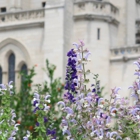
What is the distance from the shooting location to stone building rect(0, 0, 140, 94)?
26.2 m

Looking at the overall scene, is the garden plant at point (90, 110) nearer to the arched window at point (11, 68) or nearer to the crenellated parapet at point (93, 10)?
the crenellated parapet at point (93, 10)

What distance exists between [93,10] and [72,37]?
159 cm

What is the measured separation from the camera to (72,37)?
2669 centimetres

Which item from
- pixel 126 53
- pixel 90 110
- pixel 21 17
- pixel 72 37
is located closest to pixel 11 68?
pixel 21 17

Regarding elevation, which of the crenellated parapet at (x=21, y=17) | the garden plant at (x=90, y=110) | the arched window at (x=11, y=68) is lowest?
the garden plant at (x=90, y=110)

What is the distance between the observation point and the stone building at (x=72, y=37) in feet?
Answer: 86.1

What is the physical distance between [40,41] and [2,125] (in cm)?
1890

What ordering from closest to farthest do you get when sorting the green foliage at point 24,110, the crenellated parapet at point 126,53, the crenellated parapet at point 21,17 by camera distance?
the green foliage at point 24,110
the crenellated parapet at point 126,53
the crenellated parapet at point 21,17

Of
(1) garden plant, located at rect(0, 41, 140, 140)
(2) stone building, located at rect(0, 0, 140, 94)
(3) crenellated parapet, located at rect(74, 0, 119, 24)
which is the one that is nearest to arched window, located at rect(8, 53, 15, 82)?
(2) stone building, located at rect(0, 0, 140, 94)

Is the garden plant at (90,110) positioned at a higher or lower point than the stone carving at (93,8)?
lower

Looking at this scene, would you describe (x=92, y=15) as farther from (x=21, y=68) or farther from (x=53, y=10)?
(x=21, y=68)

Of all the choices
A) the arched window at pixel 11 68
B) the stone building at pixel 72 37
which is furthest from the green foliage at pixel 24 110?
the arched window at pixel 11 68

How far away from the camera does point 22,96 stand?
63.1 feet

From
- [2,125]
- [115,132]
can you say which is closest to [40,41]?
[2,125]
